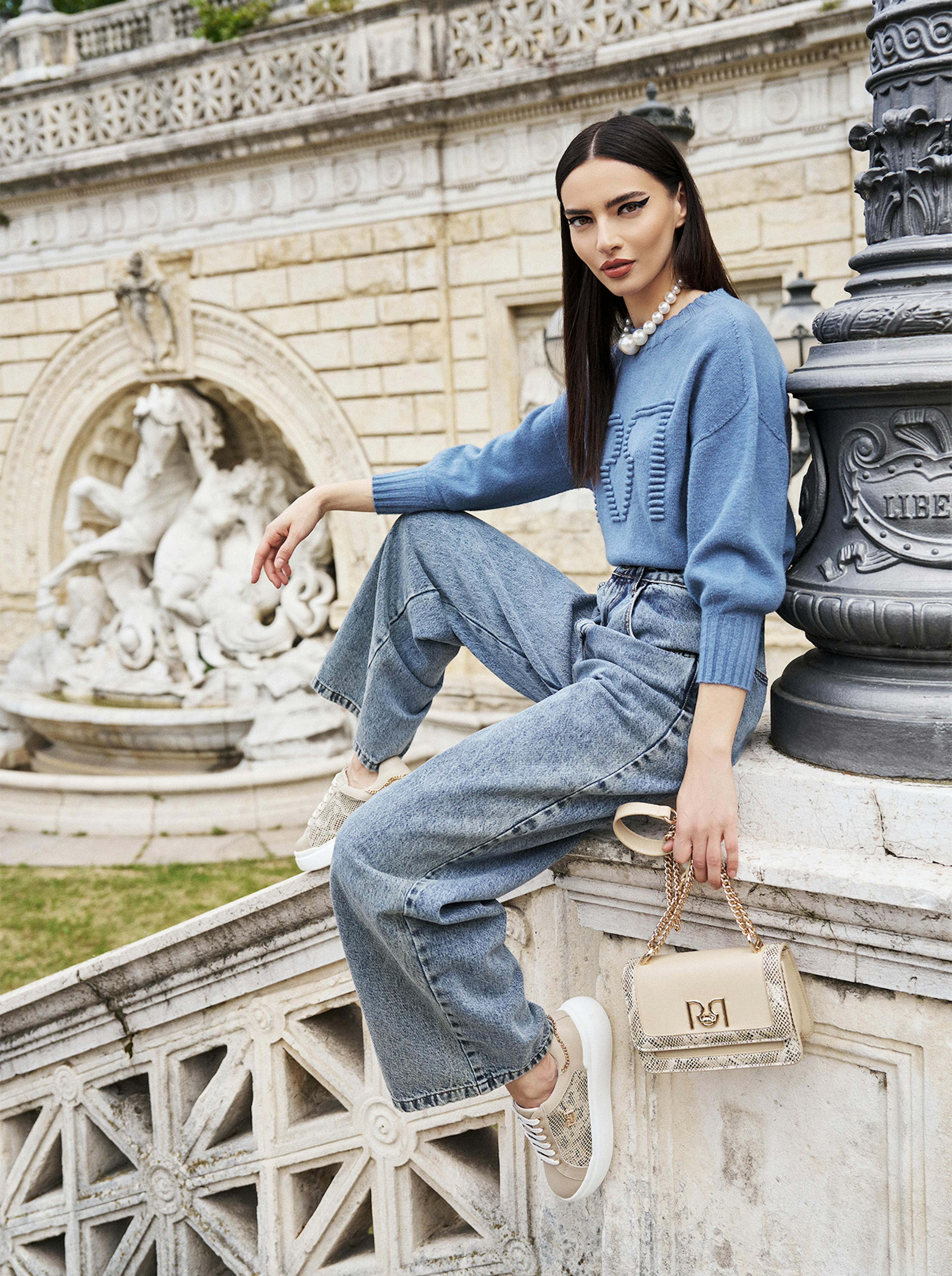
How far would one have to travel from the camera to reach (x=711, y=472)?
159cm

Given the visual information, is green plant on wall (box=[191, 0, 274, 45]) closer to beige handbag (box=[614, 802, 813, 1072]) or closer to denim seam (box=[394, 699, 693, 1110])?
denim seam (box=[394, 699, 693, 1110])

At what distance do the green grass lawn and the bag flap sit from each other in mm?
4438

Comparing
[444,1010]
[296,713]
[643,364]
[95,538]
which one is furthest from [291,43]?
[444,1010]

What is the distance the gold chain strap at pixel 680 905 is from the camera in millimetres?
1495

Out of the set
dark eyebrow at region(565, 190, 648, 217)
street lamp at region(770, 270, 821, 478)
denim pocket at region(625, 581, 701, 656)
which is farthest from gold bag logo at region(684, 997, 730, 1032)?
street lamp at region(770, 270, 821, 478)

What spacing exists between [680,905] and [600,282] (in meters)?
0.95

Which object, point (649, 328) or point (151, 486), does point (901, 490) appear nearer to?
point (649, 328)

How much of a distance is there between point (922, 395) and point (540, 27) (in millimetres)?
Result: 7235

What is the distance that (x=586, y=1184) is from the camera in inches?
65.4

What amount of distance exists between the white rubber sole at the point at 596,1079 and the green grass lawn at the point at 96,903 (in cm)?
424

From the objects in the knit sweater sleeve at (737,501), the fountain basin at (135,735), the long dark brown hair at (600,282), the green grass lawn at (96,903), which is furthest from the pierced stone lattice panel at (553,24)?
the knit sweater sleeve at (737,501)

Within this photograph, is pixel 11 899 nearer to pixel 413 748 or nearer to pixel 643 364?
pixel 413 748

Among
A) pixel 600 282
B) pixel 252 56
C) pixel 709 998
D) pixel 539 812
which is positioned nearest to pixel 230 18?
pixel 252 56

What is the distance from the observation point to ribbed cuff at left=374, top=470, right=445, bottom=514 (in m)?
1.94
